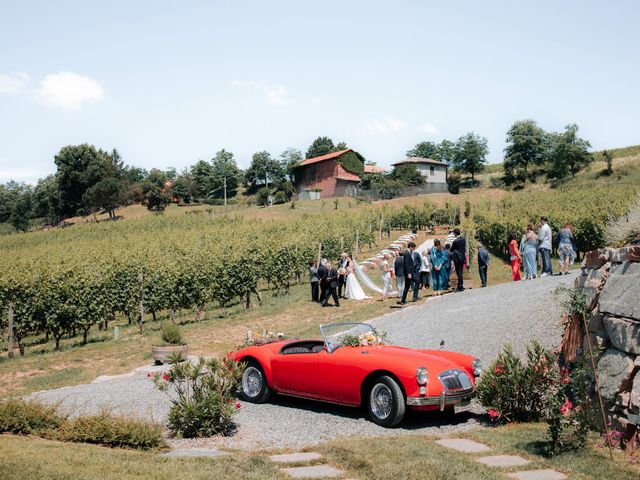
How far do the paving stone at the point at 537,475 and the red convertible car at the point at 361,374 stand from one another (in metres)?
2.17

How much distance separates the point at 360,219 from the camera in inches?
1816

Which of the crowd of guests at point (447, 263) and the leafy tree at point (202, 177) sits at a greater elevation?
the leafy tree at point (202, 177)

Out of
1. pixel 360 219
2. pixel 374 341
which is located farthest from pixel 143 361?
pixel 360 219

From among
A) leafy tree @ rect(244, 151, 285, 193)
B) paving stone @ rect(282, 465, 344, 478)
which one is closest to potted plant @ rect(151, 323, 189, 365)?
paving stone @ rect(282, 465, 344, 478)

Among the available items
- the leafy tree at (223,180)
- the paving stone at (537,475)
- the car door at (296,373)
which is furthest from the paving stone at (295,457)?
the leafy tree at (223,180)

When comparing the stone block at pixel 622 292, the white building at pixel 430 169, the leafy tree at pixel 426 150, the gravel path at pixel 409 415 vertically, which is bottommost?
the gravel path at pixel 409 415

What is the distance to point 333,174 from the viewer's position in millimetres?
85688

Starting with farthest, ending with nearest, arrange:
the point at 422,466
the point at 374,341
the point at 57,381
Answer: the point at 57,381
the point at 374,341
the point at 422,466

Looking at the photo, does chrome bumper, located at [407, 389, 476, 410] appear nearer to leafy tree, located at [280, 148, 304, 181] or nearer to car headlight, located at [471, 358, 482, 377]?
car headlight, located at [471, 358, 482, 377]

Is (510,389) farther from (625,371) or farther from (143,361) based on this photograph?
(143,361)

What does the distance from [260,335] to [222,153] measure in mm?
113287

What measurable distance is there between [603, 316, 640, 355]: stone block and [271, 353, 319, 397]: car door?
4385 millimetres

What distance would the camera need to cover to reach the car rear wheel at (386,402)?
8844 millimetres

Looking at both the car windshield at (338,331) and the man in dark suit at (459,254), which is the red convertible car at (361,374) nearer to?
the car windshield at (338,331)
